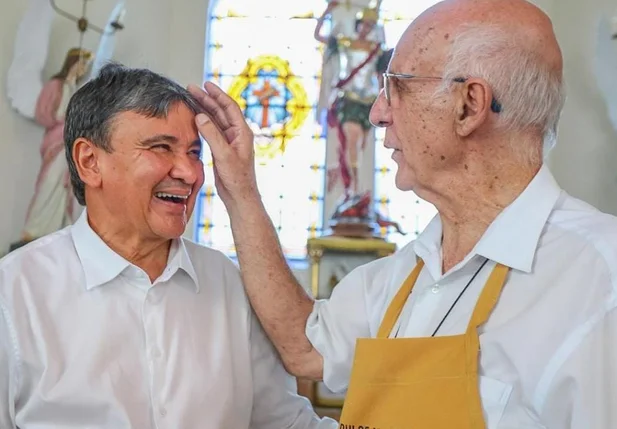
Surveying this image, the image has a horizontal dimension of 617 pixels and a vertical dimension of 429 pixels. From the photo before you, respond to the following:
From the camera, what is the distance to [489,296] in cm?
163

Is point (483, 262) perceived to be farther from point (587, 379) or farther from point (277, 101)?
point (277, 101)

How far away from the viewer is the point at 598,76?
20.3ft

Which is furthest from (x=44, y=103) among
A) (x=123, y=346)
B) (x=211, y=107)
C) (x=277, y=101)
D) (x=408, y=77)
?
(x=408, y=77)

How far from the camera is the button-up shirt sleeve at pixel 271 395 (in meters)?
2.05

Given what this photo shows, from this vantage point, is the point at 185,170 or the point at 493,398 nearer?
the point at 493,398

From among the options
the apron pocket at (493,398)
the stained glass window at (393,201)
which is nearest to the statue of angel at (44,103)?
the stained glass window at (393,201)

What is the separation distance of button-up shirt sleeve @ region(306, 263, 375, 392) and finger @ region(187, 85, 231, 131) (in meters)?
0.51

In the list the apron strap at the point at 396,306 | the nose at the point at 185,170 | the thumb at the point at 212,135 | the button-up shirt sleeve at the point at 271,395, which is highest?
the thumb at the point at 212,135

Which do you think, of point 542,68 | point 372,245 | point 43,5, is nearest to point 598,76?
point 372,245

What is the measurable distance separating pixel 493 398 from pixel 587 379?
0.62 ft

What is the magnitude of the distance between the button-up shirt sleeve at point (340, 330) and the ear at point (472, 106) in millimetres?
515

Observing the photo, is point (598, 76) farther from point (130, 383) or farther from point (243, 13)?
point (130, 383)

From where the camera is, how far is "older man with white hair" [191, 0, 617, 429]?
1509 millimetres

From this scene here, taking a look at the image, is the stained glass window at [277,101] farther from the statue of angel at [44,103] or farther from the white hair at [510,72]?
the white hair at [510,72]
